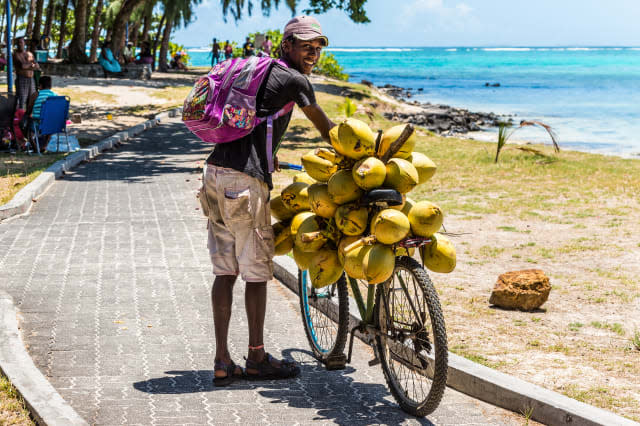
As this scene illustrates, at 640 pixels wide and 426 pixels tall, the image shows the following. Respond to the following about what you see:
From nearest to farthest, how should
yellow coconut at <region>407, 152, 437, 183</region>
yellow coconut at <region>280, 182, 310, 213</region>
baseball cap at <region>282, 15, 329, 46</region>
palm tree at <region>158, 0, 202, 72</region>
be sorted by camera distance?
baseball cap at <region>282, 15, 329, 46</region>, yellow coconut at <region>407, 152, 437, 183</region>, yellow coconut at <region>280, 182, 310, 213</region>, palm tree at <region>158, 0, 202, 72</region>

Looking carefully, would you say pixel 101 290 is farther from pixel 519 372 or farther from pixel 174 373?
pixel 519 372

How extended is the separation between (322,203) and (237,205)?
462 mm

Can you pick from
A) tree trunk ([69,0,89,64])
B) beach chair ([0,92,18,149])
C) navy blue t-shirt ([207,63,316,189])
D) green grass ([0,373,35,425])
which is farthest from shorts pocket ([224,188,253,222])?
tree trunk ([69,0,89,64])

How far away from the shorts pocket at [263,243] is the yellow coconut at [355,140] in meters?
0.66

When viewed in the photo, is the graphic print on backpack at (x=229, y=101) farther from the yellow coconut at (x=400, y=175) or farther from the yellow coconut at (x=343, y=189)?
the yellow coconut at (x=400, y=175)

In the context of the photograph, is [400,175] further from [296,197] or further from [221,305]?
[221,305]

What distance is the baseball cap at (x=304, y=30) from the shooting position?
404 cm

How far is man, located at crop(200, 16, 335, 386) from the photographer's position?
4.03 m

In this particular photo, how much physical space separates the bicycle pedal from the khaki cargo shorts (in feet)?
2.38

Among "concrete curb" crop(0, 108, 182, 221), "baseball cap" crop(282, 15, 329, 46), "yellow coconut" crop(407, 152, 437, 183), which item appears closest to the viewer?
"baseball cap" crop(282, 15, 329, 46)

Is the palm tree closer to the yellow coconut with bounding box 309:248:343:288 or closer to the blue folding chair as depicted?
the blue folding chair

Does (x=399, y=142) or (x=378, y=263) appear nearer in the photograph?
(x=378, y=263)

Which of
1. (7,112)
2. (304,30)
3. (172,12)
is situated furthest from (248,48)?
(304,30)

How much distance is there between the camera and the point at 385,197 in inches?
151
